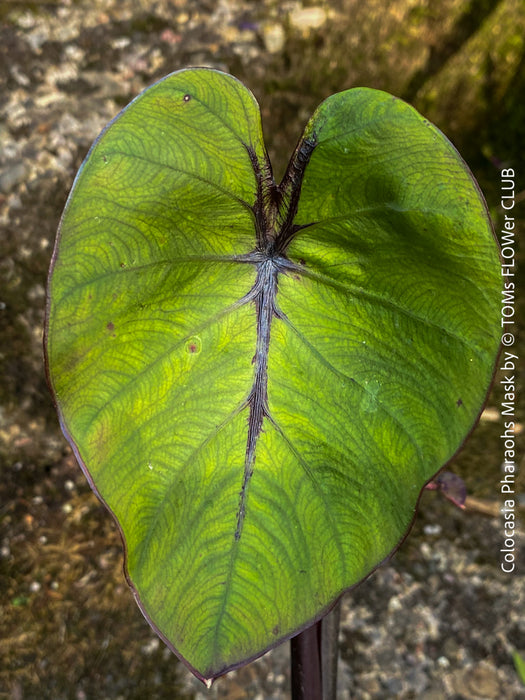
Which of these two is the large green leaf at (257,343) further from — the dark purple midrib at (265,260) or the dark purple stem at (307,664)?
the dark purple stem at (307,664)

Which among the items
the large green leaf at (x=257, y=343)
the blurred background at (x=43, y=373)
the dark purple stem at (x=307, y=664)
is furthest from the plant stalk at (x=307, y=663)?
the blurred background at (x=43, y=373)

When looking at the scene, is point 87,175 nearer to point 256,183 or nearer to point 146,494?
point 256,183

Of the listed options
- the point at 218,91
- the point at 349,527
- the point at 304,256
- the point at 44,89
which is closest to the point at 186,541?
the point at 349,527

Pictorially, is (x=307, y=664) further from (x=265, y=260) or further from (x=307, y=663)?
(x=265, y=260)

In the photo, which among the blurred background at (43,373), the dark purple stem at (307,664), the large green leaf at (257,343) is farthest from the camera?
the blurred background at (43,373)

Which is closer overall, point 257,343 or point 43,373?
point 257,343

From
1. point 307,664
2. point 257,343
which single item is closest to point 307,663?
point 307,664

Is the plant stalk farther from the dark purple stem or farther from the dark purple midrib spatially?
the dark purple midrib
